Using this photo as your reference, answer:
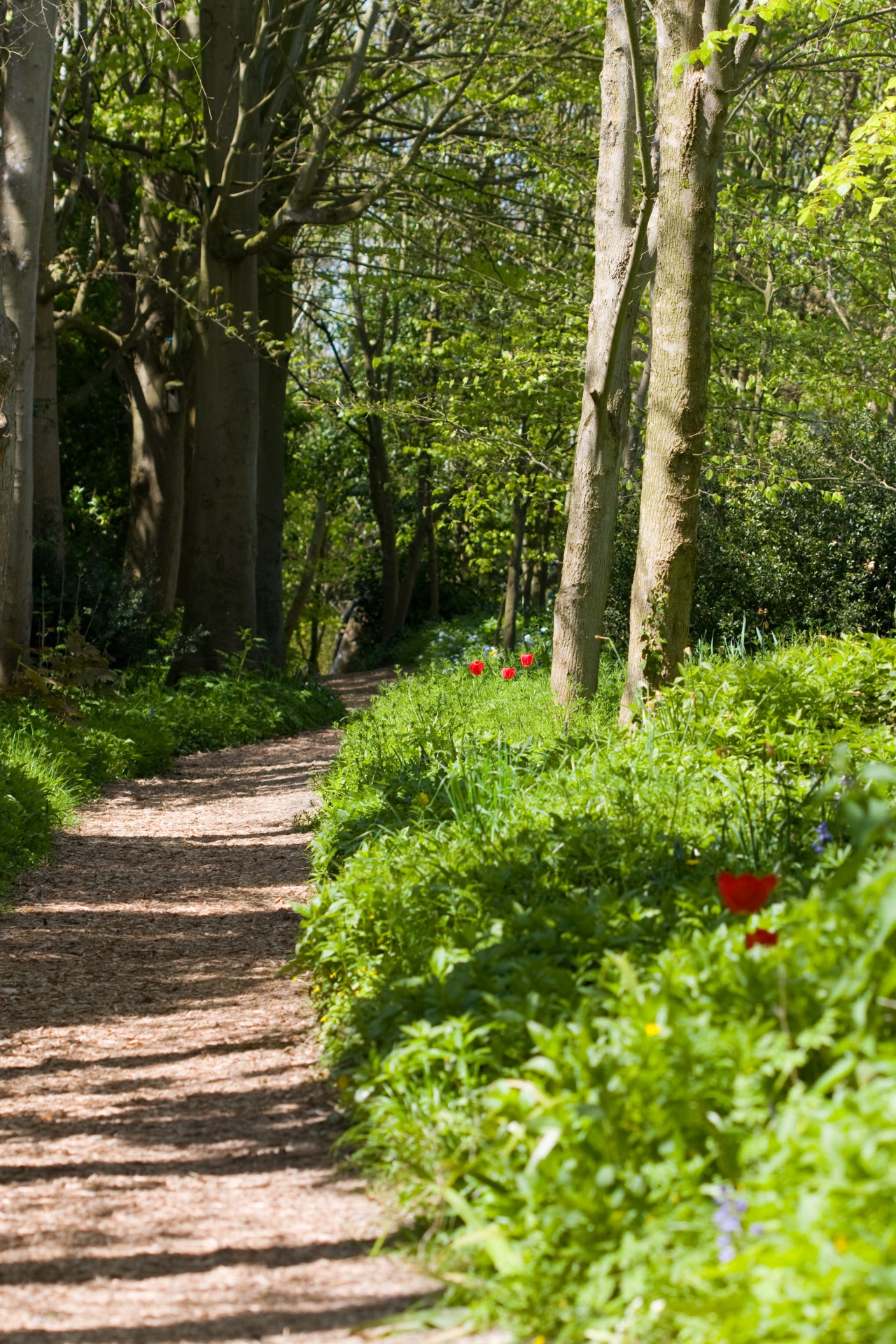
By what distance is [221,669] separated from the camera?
14.8 metres

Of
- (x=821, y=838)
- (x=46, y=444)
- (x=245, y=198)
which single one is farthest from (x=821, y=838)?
(x=245, y=198)

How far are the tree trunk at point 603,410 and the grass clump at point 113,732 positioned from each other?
11.8 ft

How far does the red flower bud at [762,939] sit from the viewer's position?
9.77ft

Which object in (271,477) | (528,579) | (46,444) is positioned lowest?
(528,579)

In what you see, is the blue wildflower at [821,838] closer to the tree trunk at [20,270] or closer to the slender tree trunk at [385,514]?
the tree trunk at [20,270]

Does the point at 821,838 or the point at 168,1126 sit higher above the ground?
the point at 821,838

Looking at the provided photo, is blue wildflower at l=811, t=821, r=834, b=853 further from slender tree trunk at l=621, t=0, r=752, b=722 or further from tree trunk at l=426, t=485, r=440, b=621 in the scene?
tree trunk at l=426, t=485, r=440, b=621

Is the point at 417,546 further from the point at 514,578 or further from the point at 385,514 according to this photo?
the point at 514,578

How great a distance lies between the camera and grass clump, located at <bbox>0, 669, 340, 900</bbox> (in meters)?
7.70

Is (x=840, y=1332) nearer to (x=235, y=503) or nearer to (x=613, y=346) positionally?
(x=613, y=346)

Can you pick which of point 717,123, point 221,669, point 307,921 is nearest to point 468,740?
point 307,921

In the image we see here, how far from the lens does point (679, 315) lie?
6988 mm

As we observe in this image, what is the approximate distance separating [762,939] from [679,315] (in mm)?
4831

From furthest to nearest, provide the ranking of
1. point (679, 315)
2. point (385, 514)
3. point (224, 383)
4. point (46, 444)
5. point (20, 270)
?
point (385, 514), point (224, 383), point (46, 444), point (20, 270), point (679, 315)
